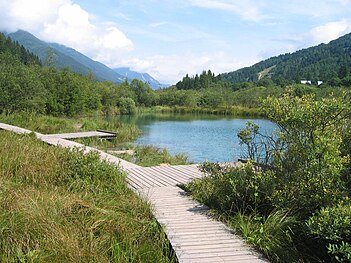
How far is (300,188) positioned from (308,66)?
13417 cm

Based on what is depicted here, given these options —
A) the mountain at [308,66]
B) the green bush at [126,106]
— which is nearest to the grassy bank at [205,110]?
the green bush at [126,106]

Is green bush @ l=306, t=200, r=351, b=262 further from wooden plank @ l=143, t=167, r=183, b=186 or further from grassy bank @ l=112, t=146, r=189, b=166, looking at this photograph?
grassy bank @ l=112, t=146, r=189, b=166

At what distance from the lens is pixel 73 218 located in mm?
3949

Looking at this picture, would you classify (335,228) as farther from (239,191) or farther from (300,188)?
(239,191)

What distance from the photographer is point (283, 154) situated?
4445mm

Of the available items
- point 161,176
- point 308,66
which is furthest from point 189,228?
point 308,66

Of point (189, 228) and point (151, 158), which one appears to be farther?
point (151, 158)

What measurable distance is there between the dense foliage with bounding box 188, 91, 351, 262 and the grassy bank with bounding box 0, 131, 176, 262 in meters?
1.06

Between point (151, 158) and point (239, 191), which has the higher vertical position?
point (239, 191)

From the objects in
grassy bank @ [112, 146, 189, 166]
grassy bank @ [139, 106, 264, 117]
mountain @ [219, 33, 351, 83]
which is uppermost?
mountain @ [219, 33, 351, 83]

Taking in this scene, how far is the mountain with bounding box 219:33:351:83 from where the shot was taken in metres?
102

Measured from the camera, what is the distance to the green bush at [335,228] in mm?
3149

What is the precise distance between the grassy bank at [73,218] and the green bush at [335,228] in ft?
4.60

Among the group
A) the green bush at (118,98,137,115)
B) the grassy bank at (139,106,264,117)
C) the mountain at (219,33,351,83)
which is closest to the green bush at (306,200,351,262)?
the grassy bank at (139,106,264,117)
